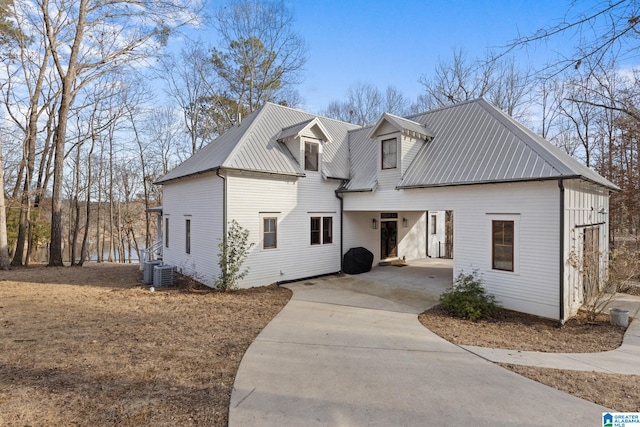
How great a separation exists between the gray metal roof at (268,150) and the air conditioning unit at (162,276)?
11.7ft

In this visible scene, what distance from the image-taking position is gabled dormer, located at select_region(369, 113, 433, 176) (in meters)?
11.4

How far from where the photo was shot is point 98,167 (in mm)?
26375

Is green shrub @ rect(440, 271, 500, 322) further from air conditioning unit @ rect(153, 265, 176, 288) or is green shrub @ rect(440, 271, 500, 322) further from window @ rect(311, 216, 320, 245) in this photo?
air conditioning unit @ rect(153, 265, 176, 288)

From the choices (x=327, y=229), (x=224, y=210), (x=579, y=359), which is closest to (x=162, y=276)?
(x=224, y=210)

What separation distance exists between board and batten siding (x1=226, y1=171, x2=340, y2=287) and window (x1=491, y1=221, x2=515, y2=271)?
247 inches

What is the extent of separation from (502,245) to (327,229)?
21.7 feet

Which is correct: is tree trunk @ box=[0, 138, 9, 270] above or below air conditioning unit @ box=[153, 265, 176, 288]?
above

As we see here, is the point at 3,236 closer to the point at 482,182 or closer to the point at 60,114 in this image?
the point at 60,114

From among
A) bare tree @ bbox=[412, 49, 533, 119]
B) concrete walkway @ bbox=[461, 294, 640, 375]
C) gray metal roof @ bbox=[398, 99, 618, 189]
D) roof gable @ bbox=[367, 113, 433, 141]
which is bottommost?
concrete walkway @ bbox=[461, 294, 640, 375]

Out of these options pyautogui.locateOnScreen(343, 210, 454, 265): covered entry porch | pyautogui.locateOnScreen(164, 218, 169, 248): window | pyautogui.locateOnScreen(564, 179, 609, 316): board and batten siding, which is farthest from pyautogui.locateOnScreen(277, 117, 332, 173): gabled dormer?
pyautogui.locateOnScreen(564, 179, 609, 316): board and batten siding

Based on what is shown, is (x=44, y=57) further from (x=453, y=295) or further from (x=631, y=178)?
(x=631, y=178)

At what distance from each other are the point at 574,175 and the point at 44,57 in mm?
23310

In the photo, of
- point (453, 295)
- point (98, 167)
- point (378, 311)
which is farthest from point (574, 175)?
point (98, 167)

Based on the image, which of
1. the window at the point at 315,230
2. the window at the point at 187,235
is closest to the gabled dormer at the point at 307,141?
the window at the point at 315,230
